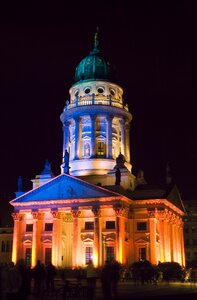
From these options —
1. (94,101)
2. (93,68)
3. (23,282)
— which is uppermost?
(93,68)

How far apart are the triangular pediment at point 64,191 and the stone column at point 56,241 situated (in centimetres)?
260

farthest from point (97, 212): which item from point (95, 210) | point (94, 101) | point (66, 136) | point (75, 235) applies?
point (94, 101)

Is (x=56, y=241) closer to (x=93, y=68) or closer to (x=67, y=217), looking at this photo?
(x=67, y=217)

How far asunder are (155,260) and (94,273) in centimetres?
3756

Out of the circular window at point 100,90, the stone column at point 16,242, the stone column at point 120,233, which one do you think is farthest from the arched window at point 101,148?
the stone column at point 16,242

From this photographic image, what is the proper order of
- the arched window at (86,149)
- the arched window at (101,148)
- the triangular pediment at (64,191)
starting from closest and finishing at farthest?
the triangular pediment at (64,191) → the arched window at (101,148) → the arched window at (86,149)

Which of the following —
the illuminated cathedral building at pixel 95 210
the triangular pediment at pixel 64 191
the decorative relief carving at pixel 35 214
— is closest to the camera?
the illuminated cathedral building at pixel 95 210

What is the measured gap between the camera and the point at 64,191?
66000 mm

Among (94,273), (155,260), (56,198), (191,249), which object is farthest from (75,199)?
(191,249)

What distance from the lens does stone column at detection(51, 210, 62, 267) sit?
6384 cm

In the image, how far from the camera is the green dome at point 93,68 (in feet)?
268

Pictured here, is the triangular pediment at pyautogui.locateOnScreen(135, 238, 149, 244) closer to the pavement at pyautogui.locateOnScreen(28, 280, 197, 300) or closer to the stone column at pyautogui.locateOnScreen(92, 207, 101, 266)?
the stone column at pyautogui.locateOnScreen(92, 207, 101, 266)

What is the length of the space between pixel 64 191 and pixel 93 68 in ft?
86.6

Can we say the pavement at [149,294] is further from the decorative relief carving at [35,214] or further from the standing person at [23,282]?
the decorative relief carving at [35,214]
